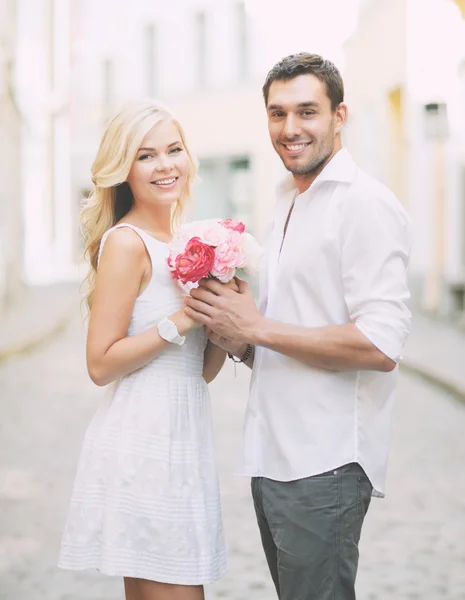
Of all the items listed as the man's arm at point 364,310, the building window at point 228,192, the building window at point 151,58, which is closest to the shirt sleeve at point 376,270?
the man's arm at point 364,310

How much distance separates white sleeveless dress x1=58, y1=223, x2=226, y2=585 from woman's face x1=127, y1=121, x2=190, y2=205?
15 centimetres

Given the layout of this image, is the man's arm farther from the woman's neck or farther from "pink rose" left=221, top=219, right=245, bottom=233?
the woman's neck

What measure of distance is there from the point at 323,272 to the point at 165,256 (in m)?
0.57

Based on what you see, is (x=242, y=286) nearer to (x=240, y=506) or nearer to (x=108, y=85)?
(x=240, y=506)

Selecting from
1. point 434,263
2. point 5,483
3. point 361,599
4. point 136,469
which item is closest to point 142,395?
point 136,469

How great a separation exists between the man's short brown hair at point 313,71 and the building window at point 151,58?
3050 centimetres

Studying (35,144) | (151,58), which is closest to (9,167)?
(35,144)

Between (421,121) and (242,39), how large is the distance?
12135 mm

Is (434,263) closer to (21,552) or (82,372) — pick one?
(82,372)

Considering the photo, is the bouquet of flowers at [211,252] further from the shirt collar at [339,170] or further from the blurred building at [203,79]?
the blurred building at [203,79]

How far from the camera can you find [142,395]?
3057mm

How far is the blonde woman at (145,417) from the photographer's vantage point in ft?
9.87

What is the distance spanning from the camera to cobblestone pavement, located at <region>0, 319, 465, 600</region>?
4.93m

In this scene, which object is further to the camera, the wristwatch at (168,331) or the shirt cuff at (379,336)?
the wristwatch at (168,331)
